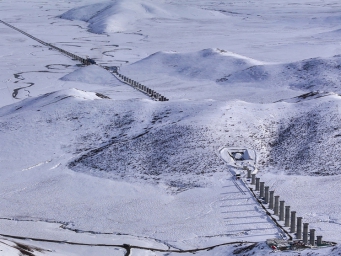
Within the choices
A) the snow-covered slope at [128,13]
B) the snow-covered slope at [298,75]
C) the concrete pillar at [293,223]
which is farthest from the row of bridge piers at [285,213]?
the snow-covered slope at [128,13]

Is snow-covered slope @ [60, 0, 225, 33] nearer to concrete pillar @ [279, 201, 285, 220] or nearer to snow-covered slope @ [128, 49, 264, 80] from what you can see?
snow-covered slope @ [128, 49, 264, 80]

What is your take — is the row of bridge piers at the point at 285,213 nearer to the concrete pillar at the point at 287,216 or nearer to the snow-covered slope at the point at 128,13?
the concrete pillar at the point at 287,216

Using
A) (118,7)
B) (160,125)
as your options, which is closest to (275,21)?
(118,7)

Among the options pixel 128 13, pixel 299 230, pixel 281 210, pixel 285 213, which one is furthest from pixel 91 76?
pixel 128 13

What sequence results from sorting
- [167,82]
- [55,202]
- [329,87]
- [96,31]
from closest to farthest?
[55,202] < [329,87] < [167,82] < [96,31]

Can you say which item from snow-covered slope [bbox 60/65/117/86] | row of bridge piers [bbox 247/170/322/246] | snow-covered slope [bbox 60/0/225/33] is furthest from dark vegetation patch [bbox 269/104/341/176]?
snow-covered slope [bbox 60/0/225/33]

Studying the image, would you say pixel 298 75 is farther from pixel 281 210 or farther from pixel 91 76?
pixel 281 210

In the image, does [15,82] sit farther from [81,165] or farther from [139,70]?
[81,165]

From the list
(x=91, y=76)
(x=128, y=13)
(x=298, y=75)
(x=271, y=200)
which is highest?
(x=271, y=200)
